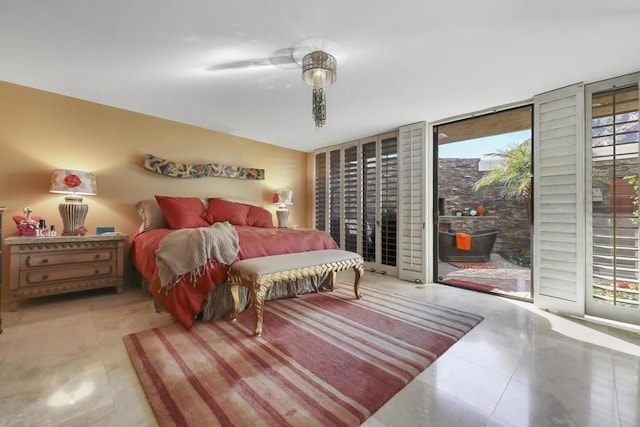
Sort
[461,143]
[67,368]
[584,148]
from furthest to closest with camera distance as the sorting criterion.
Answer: [461,143] → [584,148] → [67,368]

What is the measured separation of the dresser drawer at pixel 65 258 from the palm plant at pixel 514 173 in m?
6.24

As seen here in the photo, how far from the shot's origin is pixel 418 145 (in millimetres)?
3652

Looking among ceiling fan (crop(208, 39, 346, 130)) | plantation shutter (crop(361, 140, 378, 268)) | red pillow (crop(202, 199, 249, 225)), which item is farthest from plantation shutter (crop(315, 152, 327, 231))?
ceiling fan (crop(208, 39, 346, 130))

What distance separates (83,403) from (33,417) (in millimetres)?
172

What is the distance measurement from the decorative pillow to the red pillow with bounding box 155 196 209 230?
92 millimetres

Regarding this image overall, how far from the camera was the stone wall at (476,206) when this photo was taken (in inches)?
200

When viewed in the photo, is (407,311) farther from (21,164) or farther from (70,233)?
(21,164)

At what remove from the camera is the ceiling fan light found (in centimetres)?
204

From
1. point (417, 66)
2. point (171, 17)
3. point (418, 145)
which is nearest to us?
point (171, 17)

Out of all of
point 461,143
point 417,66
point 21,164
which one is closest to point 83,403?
point 21,164

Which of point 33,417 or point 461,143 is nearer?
point 33,417

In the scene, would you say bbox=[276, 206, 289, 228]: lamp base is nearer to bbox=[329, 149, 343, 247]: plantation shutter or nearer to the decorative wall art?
the decorative wall art

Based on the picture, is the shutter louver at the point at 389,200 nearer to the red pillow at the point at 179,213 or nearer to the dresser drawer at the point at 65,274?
the red pillow at the point at 179,213

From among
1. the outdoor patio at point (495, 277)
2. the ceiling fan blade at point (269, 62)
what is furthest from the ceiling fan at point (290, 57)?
the outdoor patio at point (495, 277)
